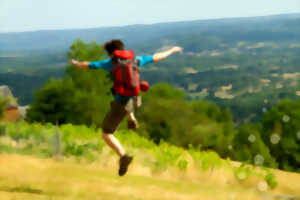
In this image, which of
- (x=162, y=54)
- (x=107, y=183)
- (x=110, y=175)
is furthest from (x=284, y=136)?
(x=162, y=54)

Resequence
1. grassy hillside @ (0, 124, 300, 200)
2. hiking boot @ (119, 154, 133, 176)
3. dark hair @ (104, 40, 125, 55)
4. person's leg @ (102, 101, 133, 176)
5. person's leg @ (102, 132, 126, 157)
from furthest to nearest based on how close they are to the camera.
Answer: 1. grassy hillside @ (0, 124, 300, 200)
2. hiking boot @ (119, 154, 133, 176)
3. person's leg @ (102, 132, 126, 157)
4. person's leg @ (102, 101, 133, 176)
5. dark hair @ (104, 40, 125, 55)

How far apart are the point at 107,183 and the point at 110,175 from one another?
65 cm

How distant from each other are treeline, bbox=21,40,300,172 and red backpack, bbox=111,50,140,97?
108 feet

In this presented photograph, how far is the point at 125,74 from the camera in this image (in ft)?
19.3

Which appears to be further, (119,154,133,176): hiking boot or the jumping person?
(119,154,133,176): hiking boot

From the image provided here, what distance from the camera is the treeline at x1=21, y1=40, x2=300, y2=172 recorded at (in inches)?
1608

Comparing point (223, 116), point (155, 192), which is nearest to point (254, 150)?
point (223, 116)

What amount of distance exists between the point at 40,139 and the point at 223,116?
4666cm

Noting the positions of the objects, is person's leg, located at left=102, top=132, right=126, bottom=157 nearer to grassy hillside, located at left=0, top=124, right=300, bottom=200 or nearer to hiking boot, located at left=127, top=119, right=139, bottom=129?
hiking boot, located at left=127, top=119, right=139, bottom=129

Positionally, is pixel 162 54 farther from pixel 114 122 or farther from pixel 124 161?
pixel 124 161

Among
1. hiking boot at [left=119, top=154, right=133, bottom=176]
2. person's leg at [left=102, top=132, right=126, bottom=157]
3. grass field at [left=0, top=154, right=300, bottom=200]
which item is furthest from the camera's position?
grass field at [left=0, top=154, right=300, bottom=200]

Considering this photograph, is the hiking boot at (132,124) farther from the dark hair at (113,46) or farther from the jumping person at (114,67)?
the dark hair at (113,46)

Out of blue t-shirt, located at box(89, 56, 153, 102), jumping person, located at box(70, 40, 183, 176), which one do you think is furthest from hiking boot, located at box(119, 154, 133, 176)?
blue t-shirt, located at box(89, 56, 153, 102)

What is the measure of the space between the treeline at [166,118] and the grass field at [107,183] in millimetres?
29840
